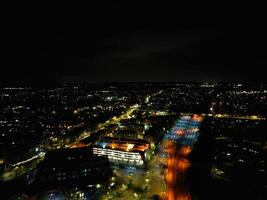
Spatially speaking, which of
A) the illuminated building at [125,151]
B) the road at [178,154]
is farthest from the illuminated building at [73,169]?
the road at [178,154]

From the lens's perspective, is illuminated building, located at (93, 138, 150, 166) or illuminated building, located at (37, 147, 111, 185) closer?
illuminated building, located at (37, 147, 111, 185)

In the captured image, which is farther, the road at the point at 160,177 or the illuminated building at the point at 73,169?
the illuminated building at the point at 73,169

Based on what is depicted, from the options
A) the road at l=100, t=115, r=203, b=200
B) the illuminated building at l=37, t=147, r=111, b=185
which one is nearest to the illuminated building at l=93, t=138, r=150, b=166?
the road at l=100, t=115, r=203, b=200

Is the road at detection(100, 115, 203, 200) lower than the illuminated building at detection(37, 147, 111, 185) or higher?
lower

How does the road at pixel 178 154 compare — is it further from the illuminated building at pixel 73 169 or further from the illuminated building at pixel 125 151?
the illuminated building at pixel 73 169

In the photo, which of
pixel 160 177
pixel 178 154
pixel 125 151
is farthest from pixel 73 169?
pixel 178 154

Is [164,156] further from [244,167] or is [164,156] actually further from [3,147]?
[3,147]

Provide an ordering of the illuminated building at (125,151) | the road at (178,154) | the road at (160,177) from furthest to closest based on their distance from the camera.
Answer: the illuminated building at (125,151) → the road at (178,154) → the road at (160,177)

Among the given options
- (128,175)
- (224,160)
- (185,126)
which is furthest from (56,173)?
(185,126)

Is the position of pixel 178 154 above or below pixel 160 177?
above

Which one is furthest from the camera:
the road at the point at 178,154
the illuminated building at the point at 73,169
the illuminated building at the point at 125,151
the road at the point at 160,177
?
the illuminated building at the point at 125,151

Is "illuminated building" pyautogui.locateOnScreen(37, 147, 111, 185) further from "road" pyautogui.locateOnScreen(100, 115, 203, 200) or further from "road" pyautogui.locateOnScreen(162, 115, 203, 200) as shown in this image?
"road" pyautogui.locateOnScreen(162, 115, 203, 200)

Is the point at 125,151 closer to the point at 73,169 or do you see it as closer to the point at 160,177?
the point at 160,177
